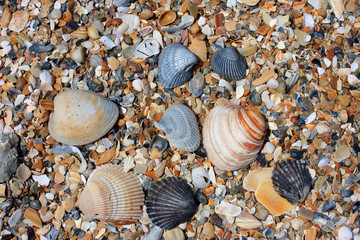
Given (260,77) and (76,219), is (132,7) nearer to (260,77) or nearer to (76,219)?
(260,77)

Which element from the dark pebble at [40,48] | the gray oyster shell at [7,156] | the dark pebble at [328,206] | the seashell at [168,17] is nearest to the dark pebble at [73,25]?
the dark pebble at [40,48]

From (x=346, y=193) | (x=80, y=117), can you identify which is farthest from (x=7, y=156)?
(x=346, y=193)

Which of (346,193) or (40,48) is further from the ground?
(40,48)

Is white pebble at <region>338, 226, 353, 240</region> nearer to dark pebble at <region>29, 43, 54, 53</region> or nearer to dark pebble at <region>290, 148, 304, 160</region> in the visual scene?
dark pebble at <region>290, 148, 304, 160</region>

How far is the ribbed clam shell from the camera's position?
2.50m

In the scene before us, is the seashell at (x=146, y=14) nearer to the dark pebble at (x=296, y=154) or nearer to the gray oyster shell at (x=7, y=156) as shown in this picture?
the gray oyster shell at (x=7, y=156)

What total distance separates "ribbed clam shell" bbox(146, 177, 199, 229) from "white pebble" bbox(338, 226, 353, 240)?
1.02 m

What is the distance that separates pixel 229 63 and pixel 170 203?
1.09 meters

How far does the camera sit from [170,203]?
99.3 inches

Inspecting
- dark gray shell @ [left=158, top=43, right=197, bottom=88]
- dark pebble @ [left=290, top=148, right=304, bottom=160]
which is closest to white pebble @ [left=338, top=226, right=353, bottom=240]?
dark pebble @ [left=290, top=148, right=304, bottom=160]

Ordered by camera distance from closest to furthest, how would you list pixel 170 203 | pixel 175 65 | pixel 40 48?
pixel 170 203, pixel 175 65, pixel 40 48

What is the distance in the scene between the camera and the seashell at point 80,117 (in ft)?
8.36

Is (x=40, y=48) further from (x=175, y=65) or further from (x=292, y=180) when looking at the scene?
(x=292, y=180)

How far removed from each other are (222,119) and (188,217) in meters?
0.72
